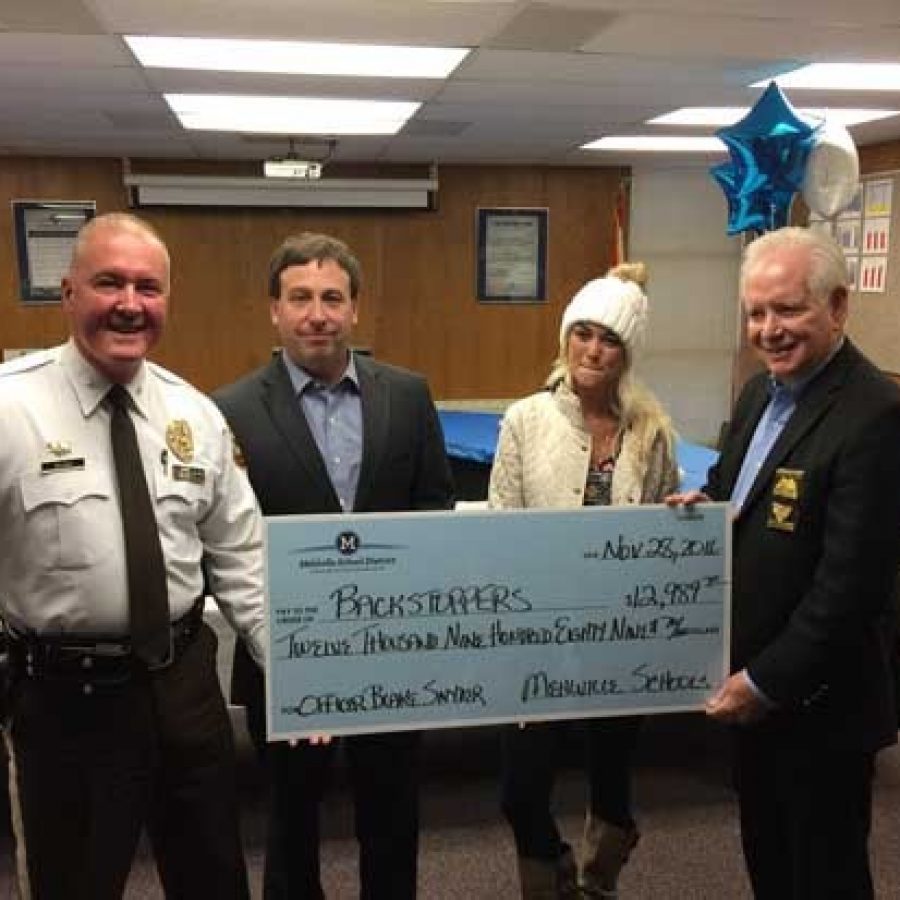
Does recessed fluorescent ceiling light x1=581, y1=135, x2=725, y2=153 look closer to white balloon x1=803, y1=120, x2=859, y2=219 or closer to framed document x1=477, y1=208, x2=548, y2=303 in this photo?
framed document x1=477, y1=208, x2=548, y2=303

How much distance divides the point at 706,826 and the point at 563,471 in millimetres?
1408

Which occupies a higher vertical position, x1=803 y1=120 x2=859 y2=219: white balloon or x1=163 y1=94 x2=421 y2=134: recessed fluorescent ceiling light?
x1=163 y1=94 x2=421 y2=134: recessed fluorescent ceiling light

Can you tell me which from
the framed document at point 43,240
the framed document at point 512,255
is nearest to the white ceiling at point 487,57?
the framed document at point 43,240

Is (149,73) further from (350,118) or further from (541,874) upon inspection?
(541,874)

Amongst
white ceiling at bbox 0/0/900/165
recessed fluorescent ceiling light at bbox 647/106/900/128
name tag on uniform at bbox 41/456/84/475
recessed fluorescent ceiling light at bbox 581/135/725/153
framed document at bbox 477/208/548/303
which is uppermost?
recessed fluorescent ceiling light at bbox 581/135/725/153

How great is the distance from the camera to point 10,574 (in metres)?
1.58

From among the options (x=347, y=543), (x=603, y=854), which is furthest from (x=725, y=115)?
(x=347, y=543)

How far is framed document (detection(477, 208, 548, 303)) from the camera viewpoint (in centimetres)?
689

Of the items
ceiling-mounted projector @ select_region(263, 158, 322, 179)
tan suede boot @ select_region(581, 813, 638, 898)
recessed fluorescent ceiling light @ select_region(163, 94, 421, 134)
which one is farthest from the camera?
ceiling-mounted projector @ select_region(263, 158, 322, 179)

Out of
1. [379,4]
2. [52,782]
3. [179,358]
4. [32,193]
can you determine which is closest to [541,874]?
[52,782]

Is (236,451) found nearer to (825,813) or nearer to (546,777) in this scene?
(546,777)

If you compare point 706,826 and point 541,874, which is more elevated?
point 541,874

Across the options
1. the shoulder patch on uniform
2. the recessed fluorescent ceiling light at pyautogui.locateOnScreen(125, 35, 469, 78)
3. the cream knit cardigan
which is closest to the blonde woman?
the cream knit cardigan

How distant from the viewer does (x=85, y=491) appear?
1587 mm
